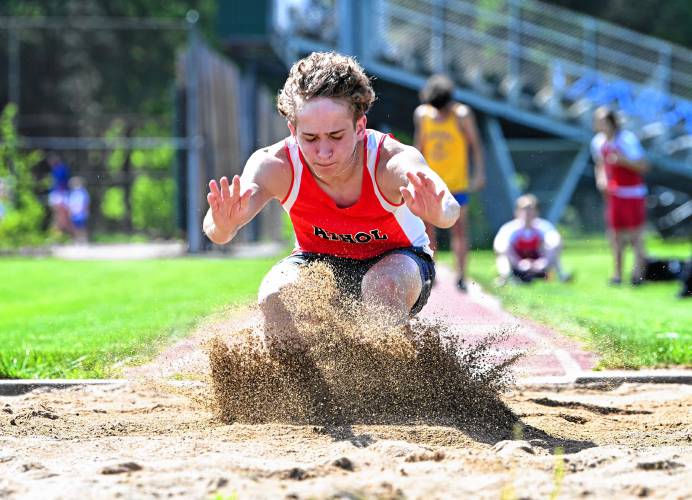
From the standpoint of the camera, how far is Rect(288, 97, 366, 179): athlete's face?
4816 mm

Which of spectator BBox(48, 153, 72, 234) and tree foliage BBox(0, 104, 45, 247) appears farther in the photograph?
spectator BBox(48, 153, 72, 234)

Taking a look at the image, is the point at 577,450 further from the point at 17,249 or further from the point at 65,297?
the point at 17,249

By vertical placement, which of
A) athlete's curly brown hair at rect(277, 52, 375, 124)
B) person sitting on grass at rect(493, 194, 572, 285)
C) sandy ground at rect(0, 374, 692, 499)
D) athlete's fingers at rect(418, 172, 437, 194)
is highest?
athlete's curly brown hair at rect(277, 52, 375, 124)

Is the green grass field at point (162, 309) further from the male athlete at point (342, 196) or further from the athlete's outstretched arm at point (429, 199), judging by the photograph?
the athlete's outstretched arm at point (429, 199)

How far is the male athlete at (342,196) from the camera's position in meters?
4.79

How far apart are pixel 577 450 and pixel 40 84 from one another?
104ft

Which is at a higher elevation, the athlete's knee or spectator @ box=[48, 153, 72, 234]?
spectator @ box=[48, 153, 72, 234]

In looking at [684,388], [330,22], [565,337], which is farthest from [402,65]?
[684,388]

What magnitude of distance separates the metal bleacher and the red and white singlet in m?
15.3

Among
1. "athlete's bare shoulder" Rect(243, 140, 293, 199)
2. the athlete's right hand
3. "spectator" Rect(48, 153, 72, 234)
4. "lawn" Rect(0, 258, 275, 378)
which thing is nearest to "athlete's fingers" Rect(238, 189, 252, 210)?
→ the athlete's right hand

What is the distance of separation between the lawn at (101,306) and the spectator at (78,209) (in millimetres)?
6486

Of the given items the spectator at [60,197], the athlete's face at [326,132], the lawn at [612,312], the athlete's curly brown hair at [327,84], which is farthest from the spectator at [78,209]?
the athlete's face at [326,132]

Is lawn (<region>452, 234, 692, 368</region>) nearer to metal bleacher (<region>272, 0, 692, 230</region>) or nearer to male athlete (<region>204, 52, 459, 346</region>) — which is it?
male athlete (<region>204, 52, 459, 346</region>)

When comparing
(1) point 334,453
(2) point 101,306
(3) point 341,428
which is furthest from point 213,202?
(2) point 101,306
